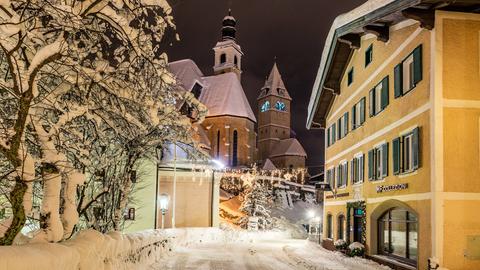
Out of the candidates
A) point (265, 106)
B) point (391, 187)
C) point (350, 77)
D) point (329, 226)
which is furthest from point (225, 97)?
point (391, 187)

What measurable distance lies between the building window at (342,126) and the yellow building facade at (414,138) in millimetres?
1239

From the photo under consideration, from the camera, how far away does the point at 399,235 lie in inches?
742

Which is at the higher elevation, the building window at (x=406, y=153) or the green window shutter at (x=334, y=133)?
the green window shutter at (x=334, y=133)

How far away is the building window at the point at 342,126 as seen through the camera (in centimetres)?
2705

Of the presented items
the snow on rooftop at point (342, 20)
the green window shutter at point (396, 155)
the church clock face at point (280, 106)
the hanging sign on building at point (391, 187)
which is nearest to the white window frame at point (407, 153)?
the green window shutter at point (396, 155)

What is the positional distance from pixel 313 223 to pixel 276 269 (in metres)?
30.0

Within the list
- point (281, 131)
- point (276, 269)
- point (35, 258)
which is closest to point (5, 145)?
point (35, 258)

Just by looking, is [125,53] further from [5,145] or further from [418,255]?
[418,255]

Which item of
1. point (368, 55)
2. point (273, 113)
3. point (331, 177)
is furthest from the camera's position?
point (273, 113)

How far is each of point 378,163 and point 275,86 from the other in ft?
300

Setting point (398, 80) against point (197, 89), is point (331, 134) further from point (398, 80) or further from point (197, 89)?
point (197, 89)

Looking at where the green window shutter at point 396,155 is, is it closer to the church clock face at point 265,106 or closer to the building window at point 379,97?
the building window at point 379,97

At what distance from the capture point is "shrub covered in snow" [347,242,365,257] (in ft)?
72.5

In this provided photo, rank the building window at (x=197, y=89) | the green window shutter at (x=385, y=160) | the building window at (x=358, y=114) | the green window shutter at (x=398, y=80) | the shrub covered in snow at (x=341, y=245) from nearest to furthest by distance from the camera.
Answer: the green window shutter at (x=398, y=80) → the green window shutter at (x=385, y=160) → the building window at (x=358, y=114) → the shrub covered in snow at (x=341, y=245) → the building window at (x=197, y=89)
